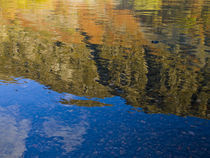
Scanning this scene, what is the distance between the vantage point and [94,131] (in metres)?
6.61

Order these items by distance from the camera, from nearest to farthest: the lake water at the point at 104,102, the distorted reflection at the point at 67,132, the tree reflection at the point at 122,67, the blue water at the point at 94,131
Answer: the blue water at the point at 94,131 < the lake water at the point at 104,102 < the distorted reflection at the point at 67,132 < the tree reflection at the point at 122,67

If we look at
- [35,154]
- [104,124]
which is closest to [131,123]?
[104,124]

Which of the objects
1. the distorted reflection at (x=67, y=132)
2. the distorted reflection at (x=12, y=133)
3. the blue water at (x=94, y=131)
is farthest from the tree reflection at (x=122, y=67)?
the distorted reflection at (x=12, y=133)

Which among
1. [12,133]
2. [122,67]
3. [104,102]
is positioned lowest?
[12,133]

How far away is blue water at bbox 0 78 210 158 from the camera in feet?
19.1

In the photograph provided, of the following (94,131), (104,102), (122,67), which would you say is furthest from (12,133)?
(122,67)

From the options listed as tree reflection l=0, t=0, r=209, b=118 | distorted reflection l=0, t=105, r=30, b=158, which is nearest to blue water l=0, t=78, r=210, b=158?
distorted reflection l=0, t=105, r=30, b=158

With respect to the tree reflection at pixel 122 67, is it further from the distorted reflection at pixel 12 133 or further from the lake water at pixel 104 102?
the distorted reflection at pixel 12 133

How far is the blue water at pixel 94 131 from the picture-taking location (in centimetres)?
583

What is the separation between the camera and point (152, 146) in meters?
5.97

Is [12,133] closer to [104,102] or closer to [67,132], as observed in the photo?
[67,132]

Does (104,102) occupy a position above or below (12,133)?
above

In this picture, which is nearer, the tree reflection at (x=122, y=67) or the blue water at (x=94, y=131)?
the blue water at (x=94, y=131)

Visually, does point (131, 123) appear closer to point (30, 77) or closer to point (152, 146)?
point (152, 146)
